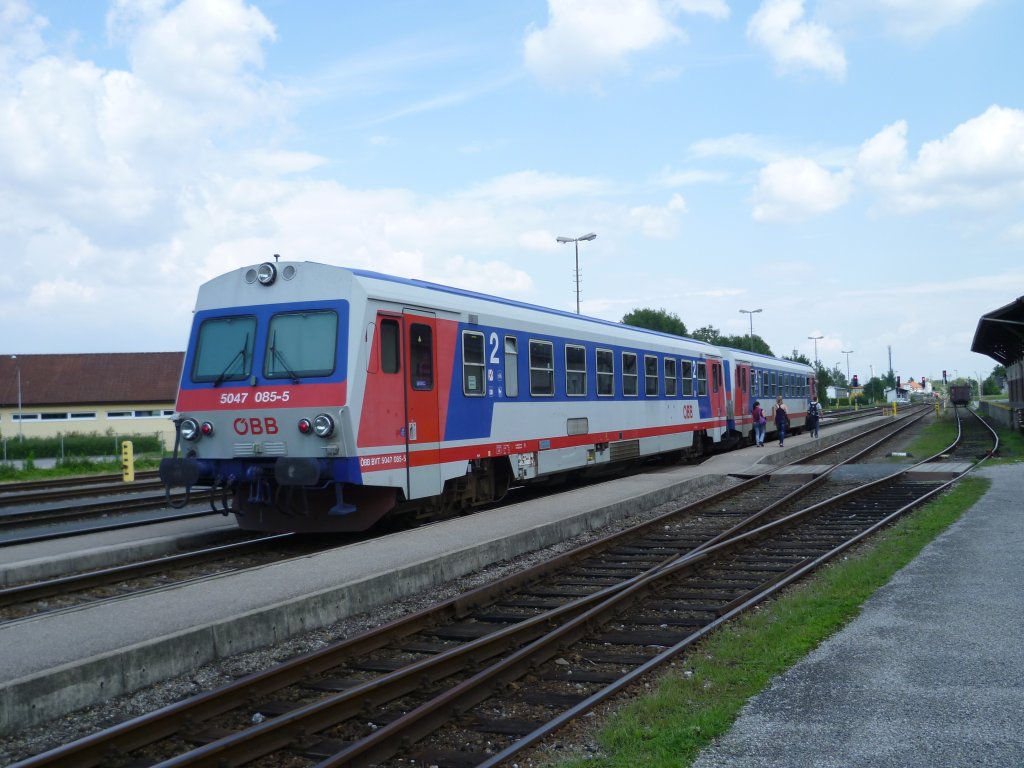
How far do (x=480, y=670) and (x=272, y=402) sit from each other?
5414mm

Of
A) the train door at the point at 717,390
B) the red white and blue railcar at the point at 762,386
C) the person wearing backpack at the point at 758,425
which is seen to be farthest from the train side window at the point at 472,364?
the person wearing backpack at the point at 758,425

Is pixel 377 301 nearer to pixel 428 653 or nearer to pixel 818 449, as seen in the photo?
pixel 428 653

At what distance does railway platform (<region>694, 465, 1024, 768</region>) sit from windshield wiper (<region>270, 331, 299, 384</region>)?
6607 millimetres

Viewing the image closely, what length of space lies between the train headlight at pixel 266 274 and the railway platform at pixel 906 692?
7.62m

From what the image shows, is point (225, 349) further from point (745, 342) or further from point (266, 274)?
point (745, 342)

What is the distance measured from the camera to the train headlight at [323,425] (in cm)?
1041

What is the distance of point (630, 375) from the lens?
1878cm

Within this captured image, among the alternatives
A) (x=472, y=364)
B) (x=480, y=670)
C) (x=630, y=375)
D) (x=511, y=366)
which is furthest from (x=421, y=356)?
(x=630, y=375)

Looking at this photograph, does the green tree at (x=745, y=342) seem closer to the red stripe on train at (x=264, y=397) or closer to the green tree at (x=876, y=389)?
the green tree at (x=876, y=389)

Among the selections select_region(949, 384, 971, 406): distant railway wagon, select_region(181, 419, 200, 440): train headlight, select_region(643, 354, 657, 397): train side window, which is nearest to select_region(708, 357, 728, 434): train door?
select_region(643, 354, 657, 397): train side window

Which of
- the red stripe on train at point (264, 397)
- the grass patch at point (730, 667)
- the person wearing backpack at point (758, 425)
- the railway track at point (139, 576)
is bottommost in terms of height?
the grass patch at point (730, 667)

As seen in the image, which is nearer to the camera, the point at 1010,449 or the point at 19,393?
the point at 1010,449

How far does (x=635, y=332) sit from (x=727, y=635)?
12.8 metres

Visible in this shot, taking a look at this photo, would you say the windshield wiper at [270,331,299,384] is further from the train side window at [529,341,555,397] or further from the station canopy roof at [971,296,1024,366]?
the station canopy roof at [971,296,1024,366]
